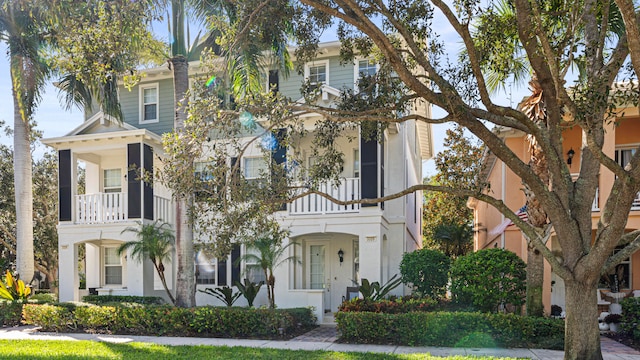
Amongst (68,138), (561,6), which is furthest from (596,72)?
(68,138)

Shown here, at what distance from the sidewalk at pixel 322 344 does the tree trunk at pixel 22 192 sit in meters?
3.87

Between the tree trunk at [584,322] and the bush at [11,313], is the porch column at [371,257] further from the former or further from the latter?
the bush at [11,313]

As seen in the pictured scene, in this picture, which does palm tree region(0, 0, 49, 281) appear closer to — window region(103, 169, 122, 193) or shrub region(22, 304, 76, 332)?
window region(103, 169, 122, 193)

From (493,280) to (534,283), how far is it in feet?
2.84

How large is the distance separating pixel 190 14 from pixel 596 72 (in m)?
10.5

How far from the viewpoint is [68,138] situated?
17812mm

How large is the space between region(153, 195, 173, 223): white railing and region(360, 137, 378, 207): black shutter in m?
6.91

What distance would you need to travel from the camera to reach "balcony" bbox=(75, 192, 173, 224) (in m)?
17.5

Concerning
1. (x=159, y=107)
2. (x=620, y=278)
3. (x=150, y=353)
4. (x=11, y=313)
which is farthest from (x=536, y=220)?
(x=11, y=313)

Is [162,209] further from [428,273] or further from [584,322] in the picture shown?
[584,322]

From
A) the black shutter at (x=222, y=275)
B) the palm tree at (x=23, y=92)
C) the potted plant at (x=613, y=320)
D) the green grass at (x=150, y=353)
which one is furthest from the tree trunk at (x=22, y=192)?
the potted plant at (x=613, y=320)

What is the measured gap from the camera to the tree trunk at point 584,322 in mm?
7961

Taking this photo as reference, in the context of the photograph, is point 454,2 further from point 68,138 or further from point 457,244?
point 457,244

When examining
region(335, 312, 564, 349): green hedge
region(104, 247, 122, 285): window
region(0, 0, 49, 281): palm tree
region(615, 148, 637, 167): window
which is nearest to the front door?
region(335, 312, 564, 349): green hedge
